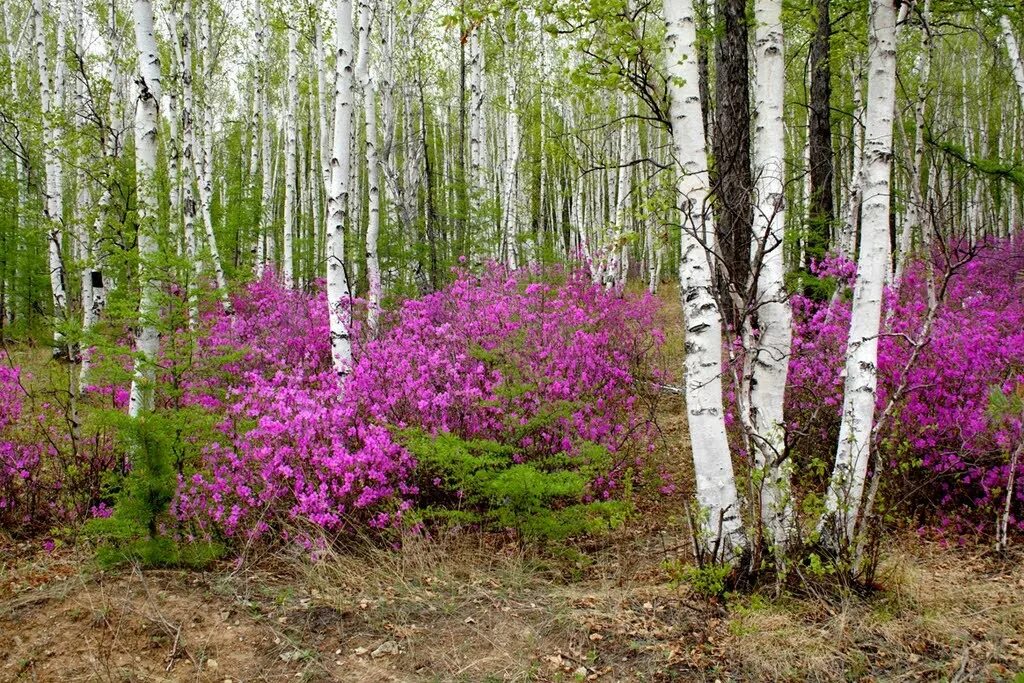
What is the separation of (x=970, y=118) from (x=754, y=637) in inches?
1009

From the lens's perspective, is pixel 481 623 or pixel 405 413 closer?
pixel 481 623

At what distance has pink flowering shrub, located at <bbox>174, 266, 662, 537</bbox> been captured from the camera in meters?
4.54

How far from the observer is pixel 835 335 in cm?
598

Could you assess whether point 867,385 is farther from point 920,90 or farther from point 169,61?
point 169,61

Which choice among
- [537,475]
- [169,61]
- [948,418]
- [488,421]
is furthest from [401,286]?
[169,61]

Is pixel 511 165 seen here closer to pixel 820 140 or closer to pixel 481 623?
pixel 820 140

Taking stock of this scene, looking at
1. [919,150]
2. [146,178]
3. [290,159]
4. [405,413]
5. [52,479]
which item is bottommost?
[52,479]

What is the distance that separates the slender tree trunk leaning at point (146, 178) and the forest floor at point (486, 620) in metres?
1.33

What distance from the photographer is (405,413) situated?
5.25 m

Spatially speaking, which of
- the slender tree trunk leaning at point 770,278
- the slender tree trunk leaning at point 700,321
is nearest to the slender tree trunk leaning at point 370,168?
the slender tree trunk leaning at point 700,321

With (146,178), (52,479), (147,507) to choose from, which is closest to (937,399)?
(147,507)

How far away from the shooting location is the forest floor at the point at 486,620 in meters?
3.10

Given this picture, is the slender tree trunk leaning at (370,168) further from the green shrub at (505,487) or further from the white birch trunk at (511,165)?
the green shrub at (505,487)

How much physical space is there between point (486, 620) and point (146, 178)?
4.49 metres
